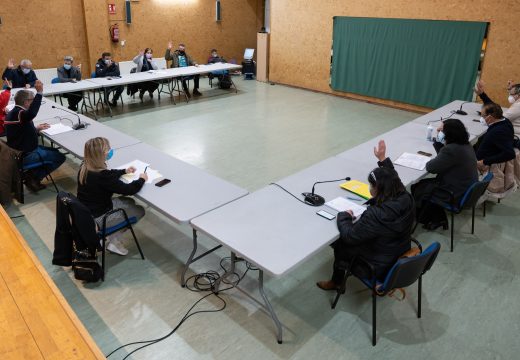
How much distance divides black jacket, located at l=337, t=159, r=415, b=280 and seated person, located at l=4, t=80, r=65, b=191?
3467 mm

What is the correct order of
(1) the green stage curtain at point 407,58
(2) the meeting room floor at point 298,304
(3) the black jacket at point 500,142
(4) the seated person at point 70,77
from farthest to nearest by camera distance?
(4) the seated person at point 70,77 → (1) the green stage curtain at point 407,58 → (3) the black jacket at point 500,142 → (2) the meeting room floor at point 298,304

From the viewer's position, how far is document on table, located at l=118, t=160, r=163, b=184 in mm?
3455

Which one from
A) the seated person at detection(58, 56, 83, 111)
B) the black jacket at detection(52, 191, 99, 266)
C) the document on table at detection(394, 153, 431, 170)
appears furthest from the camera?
the seated person at detection(58, 56, 83, 111)

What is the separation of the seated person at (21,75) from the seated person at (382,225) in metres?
6.70

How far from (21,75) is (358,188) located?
673cm

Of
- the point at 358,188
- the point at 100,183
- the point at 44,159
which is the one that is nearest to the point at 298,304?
the point at 358,188

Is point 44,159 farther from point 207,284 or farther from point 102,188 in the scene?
point 207,284

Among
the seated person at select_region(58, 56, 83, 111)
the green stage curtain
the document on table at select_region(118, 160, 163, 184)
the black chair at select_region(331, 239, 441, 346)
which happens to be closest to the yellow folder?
the black chair at select_region(331, 239, 441, 346)

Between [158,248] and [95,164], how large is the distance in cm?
99

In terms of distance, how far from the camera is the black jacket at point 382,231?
256 centimetres

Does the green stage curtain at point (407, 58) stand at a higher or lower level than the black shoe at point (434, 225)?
higher

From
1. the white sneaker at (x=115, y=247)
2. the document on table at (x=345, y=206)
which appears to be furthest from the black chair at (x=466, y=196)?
the white sneaker at (x=115, y=247)

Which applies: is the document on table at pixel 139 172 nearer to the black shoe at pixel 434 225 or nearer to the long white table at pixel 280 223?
the long white table at pixel 280 223

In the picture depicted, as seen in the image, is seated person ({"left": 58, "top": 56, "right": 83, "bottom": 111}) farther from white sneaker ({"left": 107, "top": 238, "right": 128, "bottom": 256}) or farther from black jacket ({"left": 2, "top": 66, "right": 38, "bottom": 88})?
white sneaker ({"left": 107, "top": 238, "right": 128, "bottom": 256})
